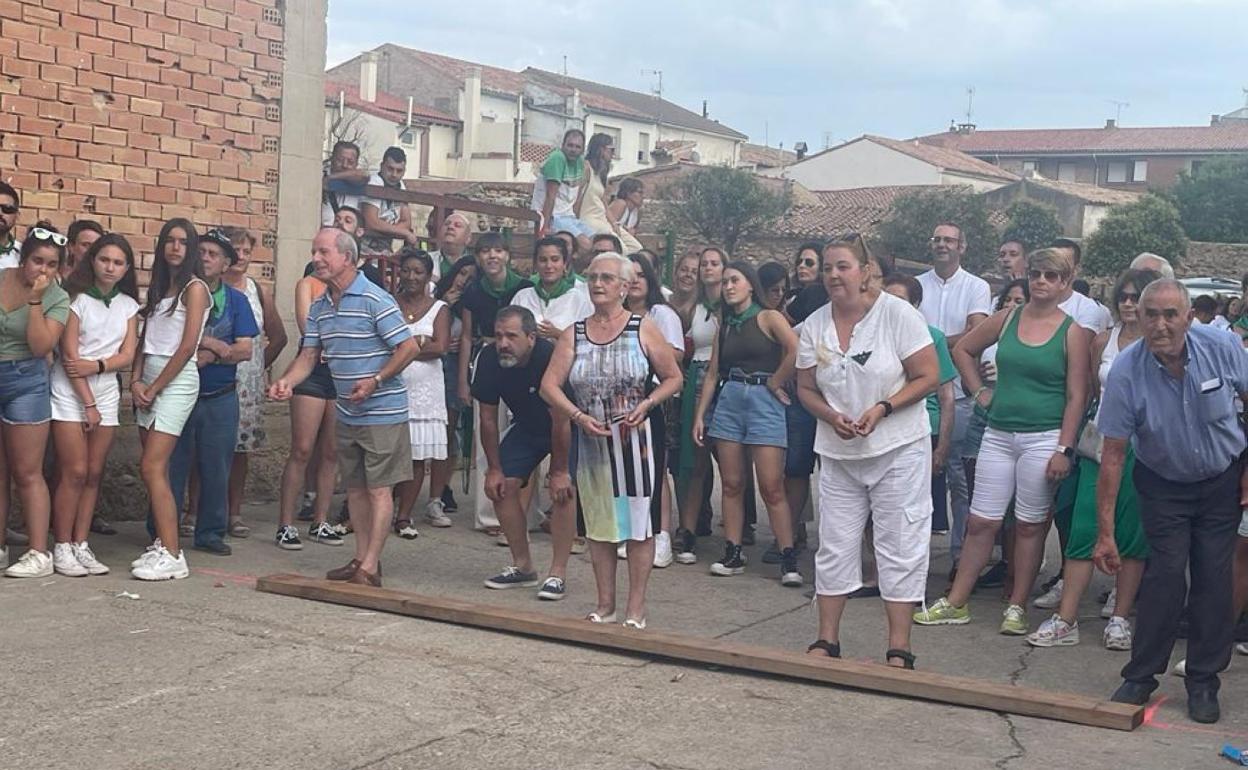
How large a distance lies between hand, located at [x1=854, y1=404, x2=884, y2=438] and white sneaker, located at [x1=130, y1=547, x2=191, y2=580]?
149 inches

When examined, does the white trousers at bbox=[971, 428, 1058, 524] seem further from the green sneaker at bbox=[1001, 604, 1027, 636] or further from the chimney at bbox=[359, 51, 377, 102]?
the chimney at bbox=[359, 51, 377, 102]

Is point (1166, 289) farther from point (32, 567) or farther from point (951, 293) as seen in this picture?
point (32, 567)

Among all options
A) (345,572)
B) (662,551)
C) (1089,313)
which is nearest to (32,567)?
(345,572)

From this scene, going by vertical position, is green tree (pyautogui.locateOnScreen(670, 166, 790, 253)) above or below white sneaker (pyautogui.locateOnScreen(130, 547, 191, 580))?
above

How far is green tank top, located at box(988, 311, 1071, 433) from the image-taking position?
7.36 metres

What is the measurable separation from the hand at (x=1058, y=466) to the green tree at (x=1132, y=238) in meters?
38.1

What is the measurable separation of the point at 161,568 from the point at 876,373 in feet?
12.9

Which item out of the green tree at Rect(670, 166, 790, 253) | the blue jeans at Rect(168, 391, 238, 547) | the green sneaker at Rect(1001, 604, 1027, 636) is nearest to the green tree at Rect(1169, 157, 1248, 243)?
the green tree at Rect(670, 166, 790, 253)

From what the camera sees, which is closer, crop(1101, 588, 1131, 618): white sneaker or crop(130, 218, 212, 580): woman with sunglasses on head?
crop(1101, 588, 1131, 618): white sneaker

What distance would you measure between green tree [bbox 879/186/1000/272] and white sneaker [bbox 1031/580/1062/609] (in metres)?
35.4

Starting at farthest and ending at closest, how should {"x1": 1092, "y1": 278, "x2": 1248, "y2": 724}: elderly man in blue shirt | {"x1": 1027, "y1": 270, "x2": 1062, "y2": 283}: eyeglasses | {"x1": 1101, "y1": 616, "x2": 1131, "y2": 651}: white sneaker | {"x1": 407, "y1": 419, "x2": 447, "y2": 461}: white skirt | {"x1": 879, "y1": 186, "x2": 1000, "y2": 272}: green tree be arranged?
1. {"x1": 879, "y1": 186, "x2": 1000, "y2": 272}: green tree
2. {"x1": 407, "y1": 419, "x2": 447, "y2": 461}: white skirt
3. {"x1": 1027, "y1": 270, "x2": 1062, "y2": 283}: eyeglasses
4. {"x1": 1101, "y1": 616, "x2": 1131, "y2": 651}: white sneaker
5. {"x1": 1092, "y1": 278, "x2": 1248, "y2": 724}: elderly man in blue shirt

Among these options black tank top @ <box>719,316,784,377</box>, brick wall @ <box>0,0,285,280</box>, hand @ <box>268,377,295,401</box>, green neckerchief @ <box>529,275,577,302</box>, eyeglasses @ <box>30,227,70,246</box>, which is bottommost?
hand @ <box>268,377,295,401</box>

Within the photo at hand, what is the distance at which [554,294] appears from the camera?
9500 millimetres

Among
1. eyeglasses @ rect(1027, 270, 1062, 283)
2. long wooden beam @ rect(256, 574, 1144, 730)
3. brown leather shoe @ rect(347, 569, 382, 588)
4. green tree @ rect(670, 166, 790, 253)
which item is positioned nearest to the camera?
long wooden beam @ rect(256, 574, 1144, 730)
